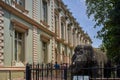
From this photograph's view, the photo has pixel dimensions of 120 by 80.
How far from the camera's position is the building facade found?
2322 cm

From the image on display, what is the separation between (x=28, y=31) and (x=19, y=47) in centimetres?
209

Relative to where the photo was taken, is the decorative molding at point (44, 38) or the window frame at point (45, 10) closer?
the decorative molding at point (44, 38)

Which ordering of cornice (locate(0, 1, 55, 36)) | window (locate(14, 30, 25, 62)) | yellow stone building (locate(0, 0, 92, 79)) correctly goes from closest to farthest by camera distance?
cornice (locate(0, 1, 55, 36))
yellow stone building (locate(0, 0, 92, 79))
window (locate(14, 30, 25, 62))

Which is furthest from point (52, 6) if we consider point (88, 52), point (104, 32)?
point (88, 52)

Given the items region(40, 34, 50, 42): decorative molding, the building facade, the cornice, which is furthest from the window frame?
region(40, 34, 50, 42): decorative molding

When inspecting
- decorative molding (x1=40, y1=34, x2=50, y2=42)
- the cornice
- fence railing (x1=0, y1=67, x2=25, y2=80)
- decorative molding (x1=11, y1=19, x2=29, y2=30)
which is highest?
the cornice

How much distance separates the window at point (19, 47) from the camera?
25834 millimetres

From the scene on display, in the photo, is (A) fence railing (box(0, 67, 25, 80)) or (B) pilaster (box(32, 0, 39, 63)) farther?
(B) pilaster (box(32, 0, 39, 63))

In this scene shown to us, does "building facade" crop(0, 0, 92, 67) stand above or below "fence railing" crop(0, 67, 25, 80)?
above

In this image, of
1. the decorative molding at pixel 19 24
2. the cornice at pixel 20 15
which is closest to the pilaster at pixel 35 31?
the cornice at pixel 20 15

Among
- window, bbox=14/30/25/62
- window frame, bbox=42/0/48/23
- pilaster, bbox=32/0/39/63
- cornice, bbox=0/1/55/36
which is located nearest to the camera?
cornice, bbox=0/1/55/36

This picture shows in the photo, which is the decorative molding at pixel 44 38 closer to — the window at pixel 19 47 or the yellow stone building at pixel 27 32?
the yellow stone building at pixel 27 32

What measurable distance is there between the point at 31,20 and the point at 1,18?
700 centimetres

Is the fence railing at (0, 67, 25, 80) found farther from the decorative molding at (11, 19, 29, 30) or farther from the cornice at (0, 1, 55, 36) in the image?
the cornice at (0, 1, 55, 36)
